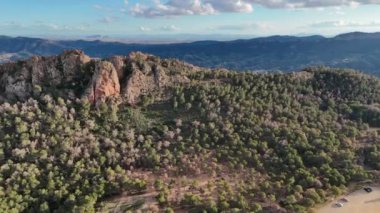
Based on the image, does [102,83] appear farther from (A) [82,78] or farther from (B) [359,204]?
(B) [359,204]

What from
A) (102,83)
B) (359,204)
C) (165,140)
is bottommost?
(359,204)

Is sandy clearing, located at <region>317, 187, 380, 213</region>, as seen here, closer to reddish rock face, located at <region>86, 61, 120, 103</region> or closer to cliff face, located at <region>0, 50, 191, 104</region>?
cliff face, located at <region>0, 50, 191, 104</region>

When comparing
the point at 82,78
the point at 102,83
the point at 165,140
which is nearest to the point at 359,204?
the point at 165,140

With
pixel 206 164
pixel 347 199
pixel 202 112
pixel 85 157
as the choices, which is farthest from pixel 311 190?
pixel 85 157

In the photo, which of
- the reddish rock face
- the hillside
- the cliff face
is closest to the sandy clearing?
the hillside

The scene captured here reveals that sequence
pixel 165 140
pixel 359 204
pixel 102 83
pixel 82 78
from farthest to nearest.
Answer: pixel 82 78
pixel 102 83
pixel 165 140
pixel 359 204

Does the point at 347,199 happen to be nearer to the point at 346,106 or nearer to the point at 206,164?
the point at 206,164

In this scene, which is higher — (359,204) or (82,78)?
(82,78)
